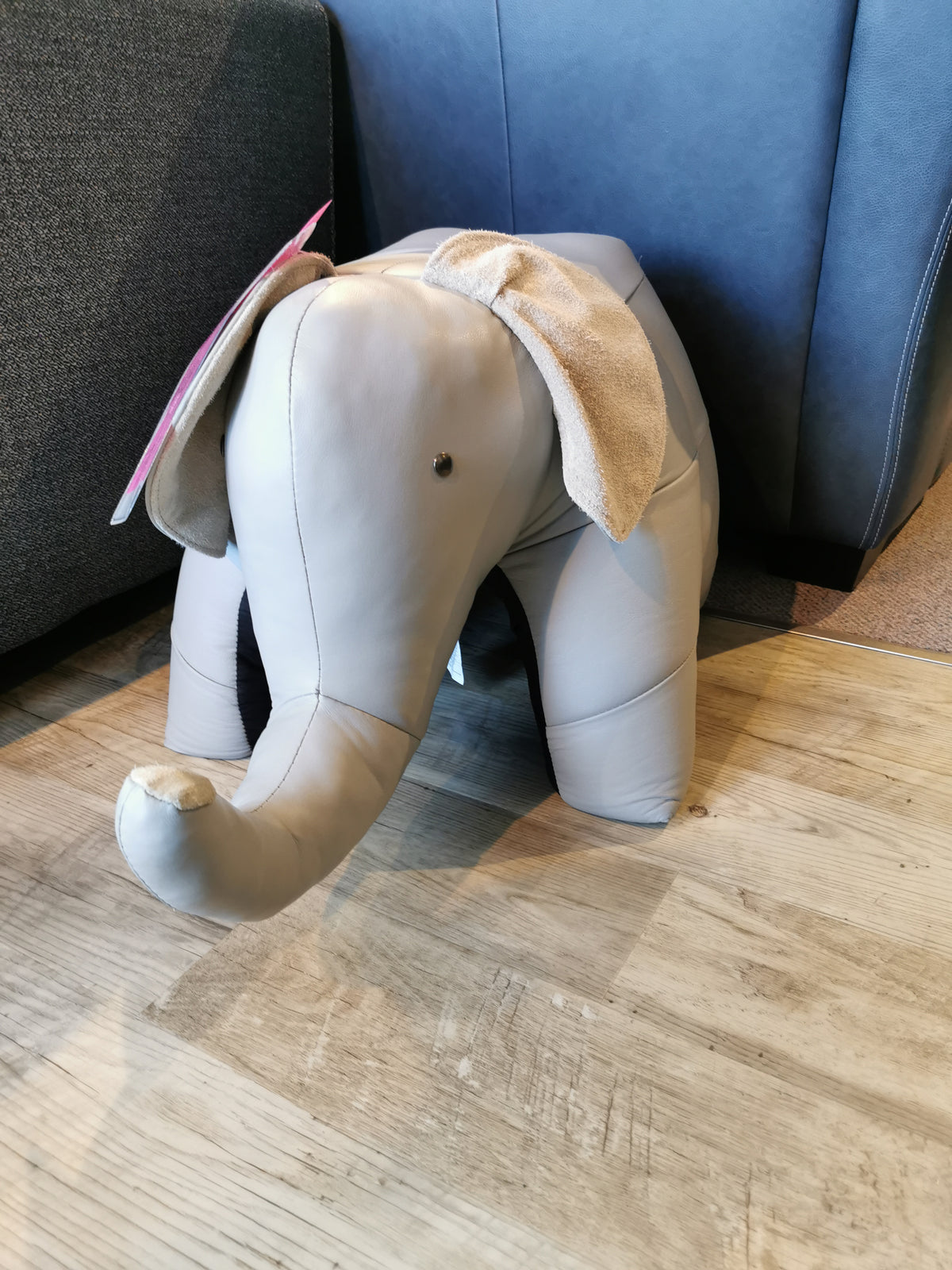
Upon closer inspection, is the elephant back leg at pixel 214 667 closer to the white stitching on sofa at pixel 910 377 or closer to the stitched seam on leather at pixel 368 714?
the stitched seam on leather at pixel 368 714

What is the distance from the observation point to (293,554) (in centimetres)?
61

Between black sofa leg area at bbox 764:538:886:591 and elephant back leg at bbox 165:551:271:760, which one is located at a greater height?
elephant back leg at bbox 165:551:271:760

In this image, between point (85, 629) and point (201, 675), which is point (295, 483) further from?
point (85, 629)

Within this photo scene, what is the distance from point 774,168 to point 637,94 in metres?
0.14

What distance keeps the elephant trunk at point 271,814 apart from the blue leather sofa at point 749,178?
0.57 m

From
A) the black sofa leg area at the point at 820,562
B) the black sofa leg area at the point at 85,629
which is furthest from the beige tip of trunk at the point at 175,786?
the black sofa leg area at the point at 820,562

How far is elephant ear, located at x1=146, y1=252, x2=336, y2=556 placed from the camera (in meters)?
0.61

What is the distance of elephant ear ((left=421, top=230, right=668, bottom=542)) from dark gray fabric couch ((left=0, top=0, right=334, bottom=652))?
1.34ft

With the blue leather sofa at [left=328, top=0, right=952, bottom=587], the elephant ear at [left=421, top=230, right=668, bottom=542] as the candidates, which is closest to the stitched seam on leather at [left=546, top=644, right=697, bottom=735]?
the elephant ear at [left=421, top=230, right=668, bottom=542]

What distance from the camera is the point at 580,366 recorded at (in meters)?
0.65

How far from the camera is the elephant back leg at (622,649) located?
0.74m

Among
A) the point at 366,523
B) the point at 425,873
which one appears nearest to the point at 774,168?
the point at 366,523

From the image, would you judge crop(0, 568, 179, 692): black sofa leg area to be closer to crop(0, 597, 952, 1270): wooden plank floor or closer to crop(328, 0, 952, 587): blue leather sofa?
crop(0, 597, 952, 1270): wooden plank floor

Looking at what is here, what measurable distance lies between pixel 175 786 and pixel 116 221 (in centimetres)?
68
